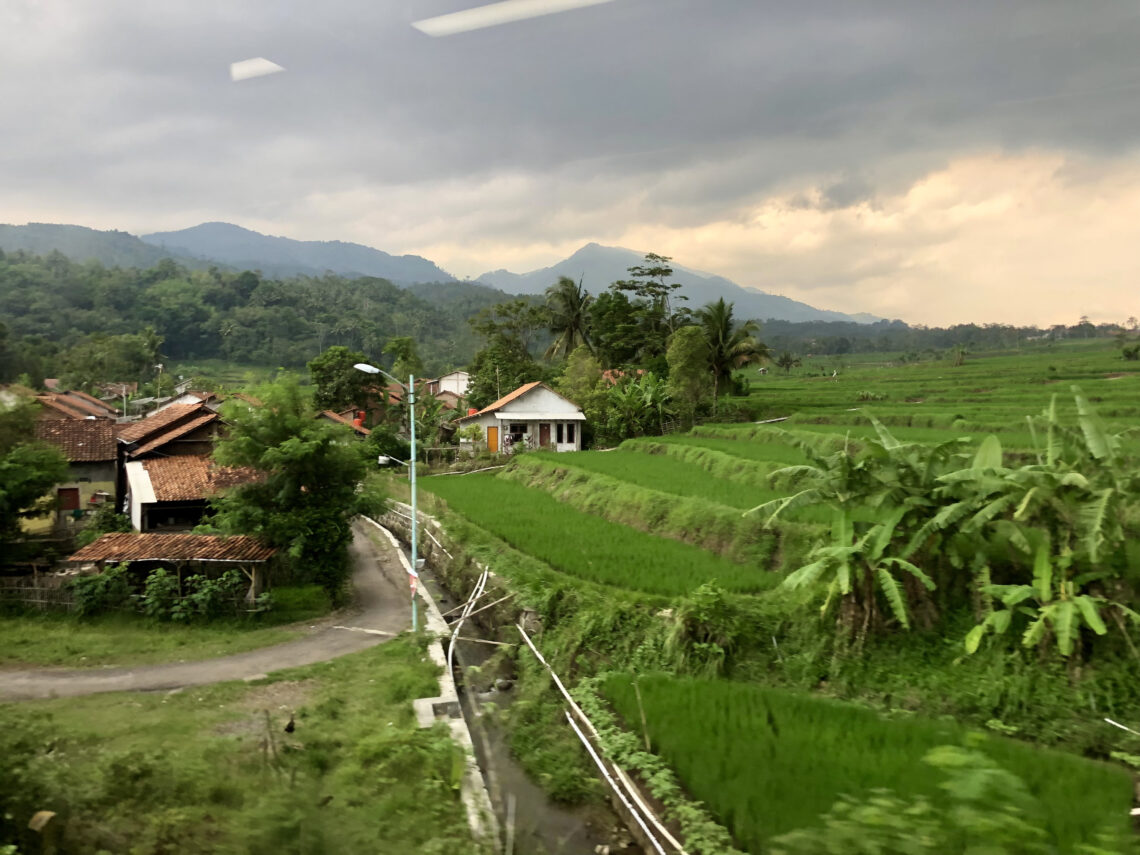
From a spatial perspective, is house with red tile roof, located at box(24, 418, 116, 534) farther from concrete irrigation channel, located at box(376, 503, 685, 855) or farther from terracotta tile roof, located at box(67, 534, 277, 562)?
concrete irrigation channel, located at box(376, 503, 685, 855)

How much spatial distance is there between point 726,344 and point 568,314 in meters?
15.2

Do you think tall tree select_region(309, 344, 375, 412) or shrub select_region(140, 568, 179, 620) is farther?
tall tree select_region(309, 344, 375, 412)

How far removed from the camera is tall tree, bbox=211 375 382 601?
16031 mm

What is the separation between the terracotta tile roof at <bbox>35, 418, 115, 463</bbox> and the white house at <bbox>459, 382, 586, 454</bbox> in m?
16.9

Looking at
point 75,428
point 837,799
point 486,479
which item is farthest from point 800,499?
point 75,428

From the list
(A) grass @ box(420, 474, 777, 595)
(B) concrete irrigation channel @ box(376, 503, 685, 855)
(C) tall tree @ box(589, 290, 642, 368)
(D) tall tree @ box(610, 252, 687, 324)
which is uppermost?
(D) tall tree @ box(610, 252, 687, 324)

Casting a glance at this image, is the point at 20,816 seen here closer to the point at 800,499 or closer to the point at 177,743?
the point at 177,743

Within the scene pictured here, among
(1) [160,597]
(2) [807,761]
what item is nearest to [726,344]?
(1) [160,597]

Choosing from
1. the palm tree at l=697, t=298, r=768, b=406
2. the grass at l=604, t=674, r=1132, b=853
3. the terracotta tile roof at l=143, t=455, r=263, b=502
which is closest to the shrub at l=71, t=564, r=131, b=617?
the terracotta tile roof at l=143, t=455, r=263, b=502

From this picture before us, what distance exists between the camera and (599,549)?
15438 millimetres

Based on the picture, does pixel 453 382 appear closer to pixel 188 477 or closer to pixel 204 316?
pixel 204 316

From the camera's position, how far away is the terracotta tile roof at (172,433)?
904 inches

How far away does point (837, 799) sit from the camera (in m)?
6.73

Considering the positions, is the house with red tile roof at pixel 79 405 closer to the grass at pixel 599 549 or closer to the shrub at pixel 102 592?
the shrub at pixel 102 592
